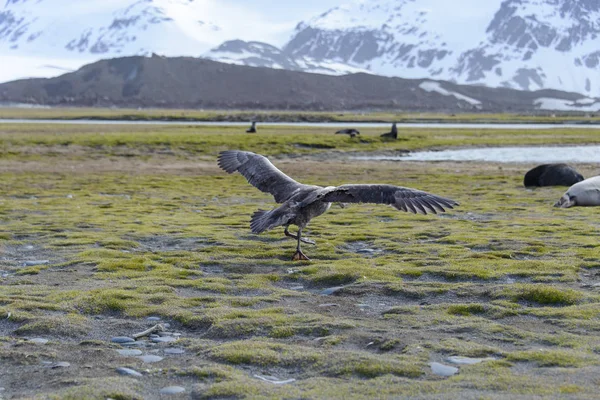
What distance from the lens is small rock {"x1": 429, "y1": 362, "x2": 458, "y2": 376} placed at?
770cm

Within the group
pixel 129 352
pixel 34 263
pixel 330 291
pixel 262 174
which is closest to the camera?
pixel 129 352

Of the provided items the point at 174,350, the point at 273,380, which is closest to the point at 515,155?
the point at 174,350

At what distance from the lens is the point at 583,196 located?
2158 centimetres

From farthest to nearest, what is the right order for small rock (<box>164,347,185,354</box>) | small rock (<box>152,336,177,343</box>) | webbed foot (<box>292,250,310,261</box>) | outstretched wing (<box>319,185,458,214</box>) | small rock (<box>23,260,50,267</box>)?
webbed foot (<box>292,250,310,261</box>) → small rock (<box>23,260,50,267</box>) → outstretched wing (<box>319,185,458,214</box>) → small rock (<box>152,336,177,343</box>) → small rock (<box>164,347,185,354</box>)

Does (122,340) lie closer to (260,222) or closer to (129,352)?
(129,352)

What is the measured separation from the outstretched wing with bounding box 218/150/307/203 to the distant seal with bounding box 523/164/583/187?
14.2 m

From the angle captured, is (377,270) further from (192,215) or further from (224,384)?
(192,215)

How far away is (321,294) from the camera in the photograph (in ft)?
37.9

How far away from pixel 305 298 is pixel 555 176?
18265mm

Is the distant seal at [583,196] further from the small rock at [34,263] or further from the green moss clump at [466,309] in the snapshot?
the small rock at [34,263]

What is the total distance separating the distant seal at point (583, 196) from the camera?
2158 cm

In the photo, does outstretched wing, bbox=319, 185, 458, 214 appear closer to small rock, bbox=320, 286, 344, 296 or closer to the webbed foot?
the webbed foot

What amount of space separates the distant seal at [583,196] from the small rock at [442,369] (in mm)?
14968

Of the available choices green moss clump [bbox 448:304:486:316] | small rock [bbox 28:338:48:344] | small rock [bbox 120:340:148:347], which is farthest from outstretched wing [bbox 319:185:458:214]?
small rock [bbox 28:338:48:344]
